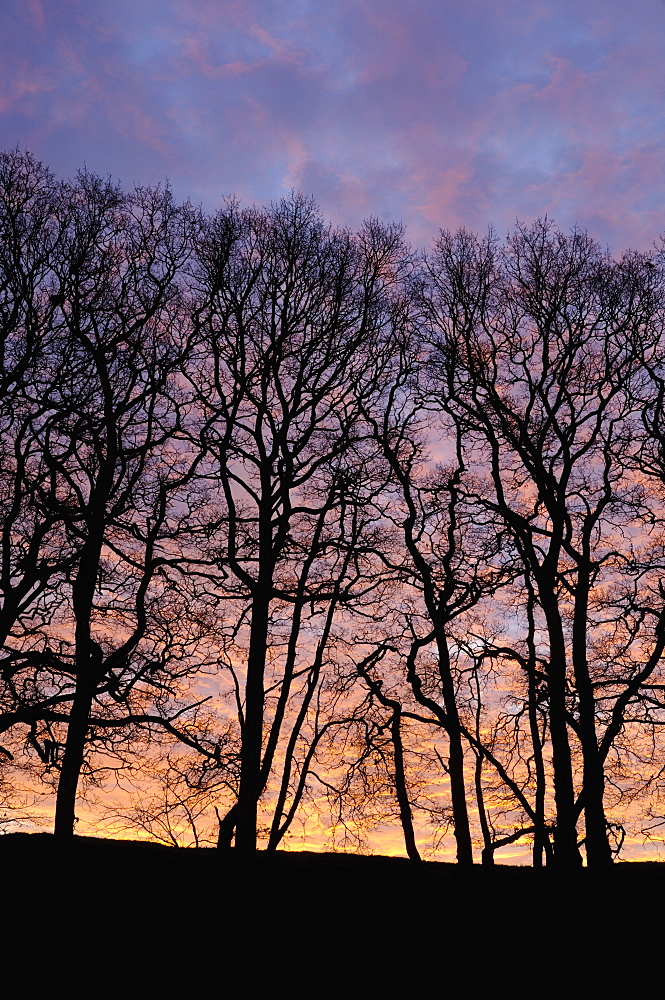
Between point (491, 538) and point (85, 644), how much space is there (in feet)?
33.5

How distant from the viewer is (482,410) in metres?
20.2

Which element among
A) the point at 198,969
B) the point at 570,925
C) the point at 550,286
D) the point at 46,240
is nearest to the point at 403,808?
the point at 570,925

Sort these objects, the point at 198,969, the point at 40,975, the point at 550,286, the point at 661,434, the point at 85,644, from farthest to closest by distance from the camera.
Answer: the point at 550,286 < the point at 661,434 < the point at 85,644 < the point at 198,969 < the point at 40,975

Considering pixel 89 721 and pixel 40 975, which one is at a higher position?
pixel 89 721

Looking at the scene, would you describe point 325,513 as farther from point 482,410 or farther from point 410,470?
point 482,410

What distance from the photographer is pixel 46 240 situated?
1795 cm

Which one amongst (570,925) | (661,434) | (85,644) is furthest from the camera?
(661,434)

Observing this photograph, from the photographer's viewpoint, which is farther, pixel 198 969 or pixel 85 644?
pixel 85 644

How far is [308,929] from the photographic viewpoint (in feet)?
39.9

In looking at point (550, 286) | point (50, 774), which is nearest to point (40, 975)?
point (50, 774)

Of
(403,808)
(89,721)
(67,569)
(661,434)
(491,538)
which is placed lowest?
(403,808)

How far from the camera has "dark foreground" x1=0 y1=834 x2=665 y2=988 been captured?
1034 centimetres

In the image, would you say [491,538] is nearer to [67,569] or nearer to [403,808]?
[403,808]

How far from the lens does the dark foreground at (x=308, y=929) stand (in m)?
10.3
